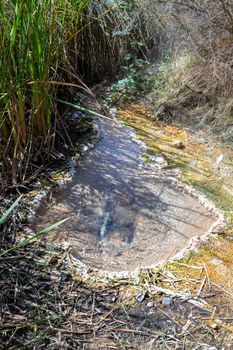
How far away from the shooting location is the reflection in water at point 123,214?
192cm

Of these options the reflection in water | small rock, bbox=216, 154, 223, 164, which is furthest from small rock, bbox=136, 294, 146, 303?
small rock, bbox=216, 154, 223, 164

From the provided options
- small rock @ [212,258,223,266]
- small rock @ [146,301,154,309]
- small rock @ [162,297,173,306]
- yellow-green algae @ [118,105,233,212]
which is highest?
yellow-green algae @ [118,105,233,212]

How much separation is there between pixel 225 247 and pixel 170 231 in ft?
0.95

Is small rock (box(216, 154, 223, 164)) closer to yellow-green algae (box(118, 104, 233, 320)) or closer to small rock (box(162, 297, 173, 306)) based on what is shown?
yellow-green algae (box(118, 104, 233, 320))

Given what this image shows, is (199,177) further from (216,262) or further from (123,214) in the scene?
(216,262)

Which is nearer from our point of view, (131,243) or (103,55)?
(131,243)

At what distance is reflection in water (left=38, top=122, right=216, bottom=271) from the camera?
6.29ft

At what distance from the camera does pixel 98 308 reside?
1.61 meters

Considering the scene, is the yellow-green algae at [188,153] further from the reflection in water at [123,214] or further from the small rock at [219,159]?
the reflection in water at [123,214]

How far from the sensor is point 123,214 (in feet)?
7.06

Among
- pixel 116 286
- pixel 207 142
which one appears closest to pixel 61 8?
pixel 207 142

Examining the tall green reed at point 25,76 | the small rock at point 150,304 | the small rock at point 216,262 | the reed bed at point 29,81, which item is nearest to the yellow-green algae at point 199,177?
the small rock at point 216,262

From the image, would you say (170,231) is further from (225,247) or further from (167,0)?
(167,0)

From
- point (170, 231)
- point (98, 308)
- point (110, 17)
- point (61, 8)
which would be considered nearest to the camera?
point (98, 308)
